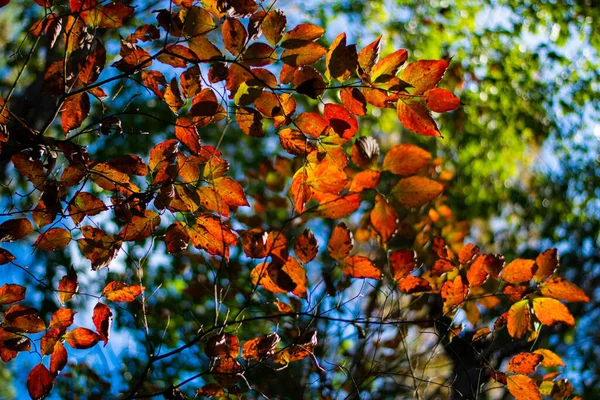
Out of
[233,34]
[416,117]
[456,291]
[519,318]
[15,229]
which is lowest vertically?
[519,318]

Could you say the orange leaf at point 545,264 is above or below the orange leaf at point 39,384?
below

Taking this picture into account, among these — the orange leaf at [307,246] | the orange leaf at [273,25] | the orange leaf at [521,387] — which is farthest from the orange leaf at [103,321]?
the orange leaf at [521,387]

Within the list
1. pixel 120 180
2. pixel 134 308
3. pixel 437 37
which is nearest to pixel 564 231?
pixel 437 37

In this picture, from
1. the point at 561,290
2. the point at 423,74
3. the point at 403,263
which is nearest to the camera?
the point at 423,74

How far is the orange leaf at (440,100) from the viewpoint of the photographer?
1.07 m

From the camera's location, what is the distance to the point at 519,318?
147cm

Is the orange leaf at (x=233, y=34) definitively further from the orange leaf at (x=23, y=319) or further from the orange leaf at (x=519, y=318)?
the orange leaf at (x=519, y=318)

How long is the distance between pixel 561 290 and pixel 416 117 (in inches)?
29.8

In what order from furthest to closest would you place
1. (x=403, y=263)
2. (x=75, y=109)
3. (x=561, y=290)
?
(x=403, y=263) < (x=561, y=290) < (x=75, y=109)

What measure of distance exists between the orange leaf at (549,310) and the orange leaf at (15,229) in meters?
1.39

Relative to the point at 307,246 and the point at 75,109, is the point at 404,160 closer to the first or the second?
the point at 307,246

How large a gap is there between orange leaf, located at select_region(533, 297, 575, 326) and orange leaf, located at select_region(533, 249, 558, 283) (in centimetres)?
6

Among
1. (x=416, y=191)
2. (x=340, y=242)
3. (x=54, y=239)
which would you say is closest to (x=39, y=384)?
(x=54, y=239)

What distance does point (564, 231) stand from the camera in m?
5.47
